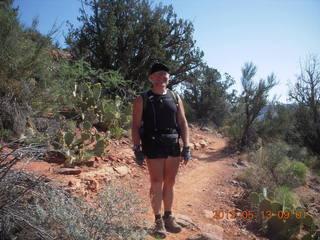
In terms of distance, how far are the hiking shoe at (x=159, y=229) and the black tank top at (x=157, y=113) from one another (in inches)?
39.6

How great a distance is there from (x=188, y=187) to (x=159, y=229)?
266 cm

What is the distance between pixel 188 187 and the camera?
211 inches

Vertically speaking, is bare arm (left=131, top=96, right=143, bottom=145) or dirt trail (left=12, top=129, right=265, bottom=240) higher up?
bare arm (left=131, top=96, right=143, bottom=145)

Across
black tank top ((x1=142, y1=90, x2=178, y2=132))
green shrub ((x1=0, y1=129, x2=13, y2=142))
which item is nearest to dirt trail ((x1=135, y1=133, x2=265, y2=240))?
black tank top ((x1=142, y1=90, x2=178, y2=132))

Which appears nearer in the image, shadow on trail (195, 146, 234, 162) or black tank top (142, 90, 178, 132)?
black tank top (142, 90, 178, 132)

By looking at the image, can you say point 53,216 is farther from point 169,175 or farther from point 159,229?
point 169,175

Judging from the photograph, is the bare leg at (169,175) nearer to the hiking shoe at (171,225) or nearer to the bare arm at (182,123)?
the hiking shoe at (171,225)

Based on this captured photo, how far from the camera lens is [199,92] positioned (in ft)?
61.4

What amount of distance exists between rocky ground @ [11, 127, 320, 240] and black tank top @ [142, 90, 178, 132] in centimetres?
119

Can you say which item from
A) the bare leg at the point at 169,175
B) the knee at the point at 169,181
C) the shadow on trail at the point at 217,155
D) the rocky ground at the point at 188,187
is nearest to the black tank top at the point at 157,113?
the bare leg at the point at 169,175

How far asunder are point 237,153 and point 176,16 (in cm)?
681

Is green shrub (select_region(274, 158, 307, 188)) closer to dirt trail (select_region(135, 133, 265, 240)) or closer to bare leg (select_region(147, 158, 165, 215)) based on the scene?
dirt trail (select_region(135, 133, 265, 240))

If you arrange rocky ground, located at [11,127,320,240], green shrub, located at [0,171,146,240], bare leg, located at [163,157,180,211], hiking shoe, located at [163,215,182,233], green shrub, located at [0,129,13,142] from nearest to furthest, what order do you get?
green shrub, located at [0,171,146,240] < bare leg, located at [163,157,180,211] < hiking shoe, located at [163,215,182,233] < rocky ground, located at [11,127,320,240] < green shrub, located at [0,129,13,142]

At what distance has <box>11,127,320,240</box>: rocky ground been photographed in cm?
342
